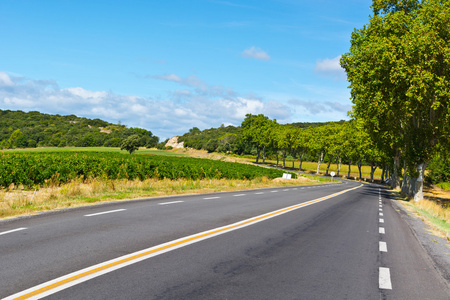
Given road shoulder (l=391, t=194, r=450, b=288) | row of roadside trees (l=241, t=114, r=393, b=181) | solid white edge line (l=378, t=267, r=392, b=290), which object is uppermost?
row of roadside trees (l=241, t=114, r=393, b=181)

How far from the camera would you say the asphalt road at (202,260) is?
4.65 m

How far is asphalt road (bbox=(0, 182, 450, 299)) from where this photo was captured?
465 cm

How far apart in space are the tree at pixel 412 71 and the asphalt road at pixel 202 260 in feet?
59.7

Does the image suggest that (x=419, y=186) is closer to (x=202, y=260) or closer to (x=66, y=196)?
(x=66, y=196)

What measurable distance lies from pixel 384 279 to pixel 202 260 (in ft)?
9.31

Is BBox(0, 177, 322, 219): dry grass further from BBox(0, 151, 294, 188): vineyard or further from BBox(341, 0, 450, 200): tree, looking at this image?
BBox(341, 0, 450, 200): tree

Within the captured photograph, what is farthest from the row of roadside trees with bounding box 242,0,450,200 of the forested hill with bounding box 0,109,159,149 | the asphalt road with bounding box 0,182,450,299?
the forested hill with bounding box 0,109,159,149

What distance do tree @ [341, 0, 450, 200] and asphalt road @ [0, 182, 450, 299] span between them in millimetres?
18206

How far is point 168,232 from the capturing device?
8.19 m

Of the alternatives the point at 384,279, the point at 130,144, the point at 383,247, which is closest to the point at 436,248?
the point at 383,247

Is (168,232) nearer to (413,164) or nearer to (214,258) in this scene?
(214,258)

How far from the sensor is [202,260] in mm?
6012

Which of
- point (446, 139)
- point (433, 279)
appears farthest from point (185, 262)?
point (446, 139)

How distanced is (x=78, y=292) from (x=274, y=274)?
2.72 metres
